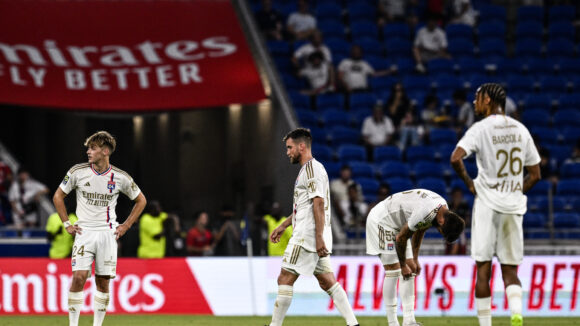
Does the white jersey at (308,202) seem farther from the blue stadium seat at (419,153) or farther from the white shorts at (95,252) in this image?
the blue stadium seat at (419,153)

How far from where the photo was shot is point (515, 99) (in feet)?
69.4

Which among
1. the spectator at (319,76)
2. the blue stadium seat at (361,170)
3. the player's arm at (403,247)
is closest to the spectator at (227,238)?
the blue stadium seat at (361,170)

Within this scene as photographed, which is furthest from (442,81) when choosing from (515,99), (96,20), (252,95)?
(96,20)

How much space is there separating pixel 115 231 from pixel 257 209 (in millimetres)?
8001

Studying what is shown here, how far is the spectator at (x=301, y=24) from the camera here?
70.4 feet

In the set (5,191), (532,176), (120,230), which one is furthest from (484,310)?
(5,191)

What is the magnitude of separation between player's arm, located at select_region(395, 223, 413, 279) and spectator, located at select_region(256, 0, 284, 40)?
1220cm

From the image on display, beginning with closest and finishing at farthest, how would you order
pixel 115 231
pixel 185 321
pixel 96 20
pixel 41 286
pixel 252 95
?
pixel 115 231
pixel 185 321
pixel 41 286
pixel 252 95
pixel 96 20

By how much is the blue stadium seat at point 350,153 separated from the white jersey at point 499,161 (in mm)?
10740

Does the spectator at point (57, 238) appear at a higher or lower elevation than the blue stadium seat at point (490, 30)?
lower

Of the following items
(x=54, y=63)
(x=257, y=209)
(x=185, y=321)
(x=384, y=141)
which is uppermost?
(x=54, y=63)

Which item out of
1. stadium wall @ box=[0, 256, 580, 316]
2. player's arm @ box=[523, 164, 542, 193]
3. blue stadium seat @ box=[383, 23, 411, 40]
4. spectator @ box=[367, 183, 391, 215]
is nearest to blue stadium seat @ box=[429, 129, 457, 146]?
spectator @ box=[367, 183, 391, 215]

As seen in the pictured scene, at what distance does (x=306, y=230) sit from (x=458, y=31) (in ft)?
46.7

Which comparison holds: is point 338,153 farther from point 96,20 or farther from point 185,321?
point 185,321
